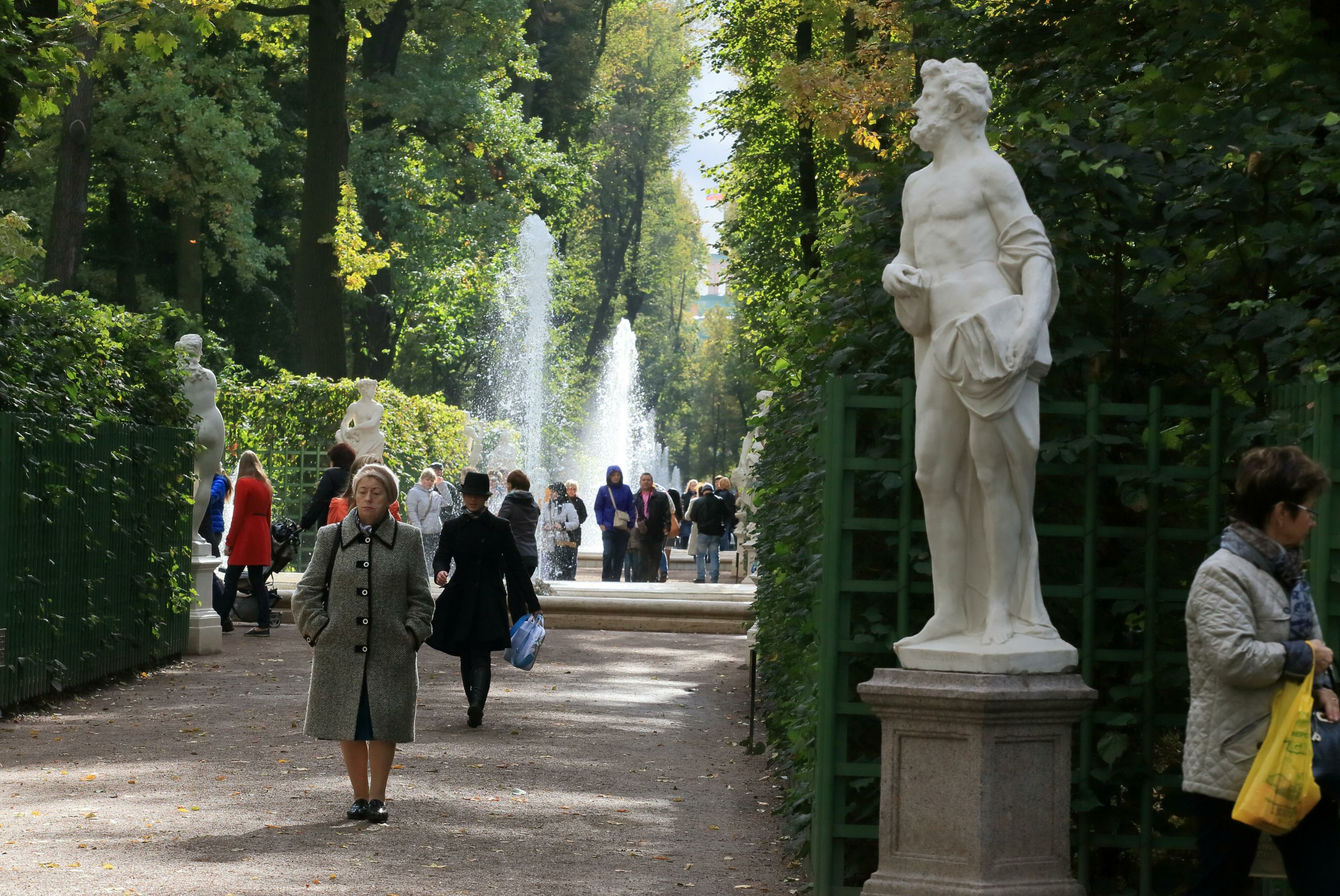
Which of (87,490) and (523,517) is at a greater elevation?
(523,517)

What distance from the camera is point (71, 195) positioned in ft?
87.7

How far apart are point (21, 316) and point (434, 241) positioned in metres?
24.9

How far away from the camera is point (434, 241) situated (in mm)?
36281

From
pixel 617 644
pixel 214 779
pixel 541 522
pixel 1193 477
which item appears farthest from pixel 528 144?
pixel 1193 477

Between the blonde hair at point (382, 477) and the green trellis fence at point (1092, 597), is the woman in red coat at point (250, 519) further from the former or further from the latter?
the green trellis fence at point (1092, 597)

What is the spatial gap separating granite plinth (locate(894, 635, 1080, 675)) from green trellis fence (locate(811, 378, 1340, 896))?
1.20 feet

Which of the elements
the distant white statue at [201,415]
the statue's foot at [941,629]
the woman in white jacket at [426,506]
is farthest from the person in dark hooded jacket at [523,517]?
the statue's foot at [941,629]

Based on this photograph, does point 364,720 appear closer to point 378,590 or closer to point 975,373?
point 378,590

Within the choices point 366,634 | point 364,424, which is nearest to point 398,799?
point 366,634

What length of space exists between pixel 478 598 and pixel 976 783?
20.3ft

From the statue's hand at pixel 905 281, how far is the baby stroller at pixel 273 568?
41.1 feet

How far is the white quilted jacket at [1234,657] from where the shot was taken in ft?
15.1

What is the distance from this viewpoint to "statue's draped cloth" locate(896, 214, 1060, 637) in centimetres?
572

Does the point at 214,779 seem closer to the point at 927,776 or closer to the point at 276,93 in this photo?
the point at 927,776
